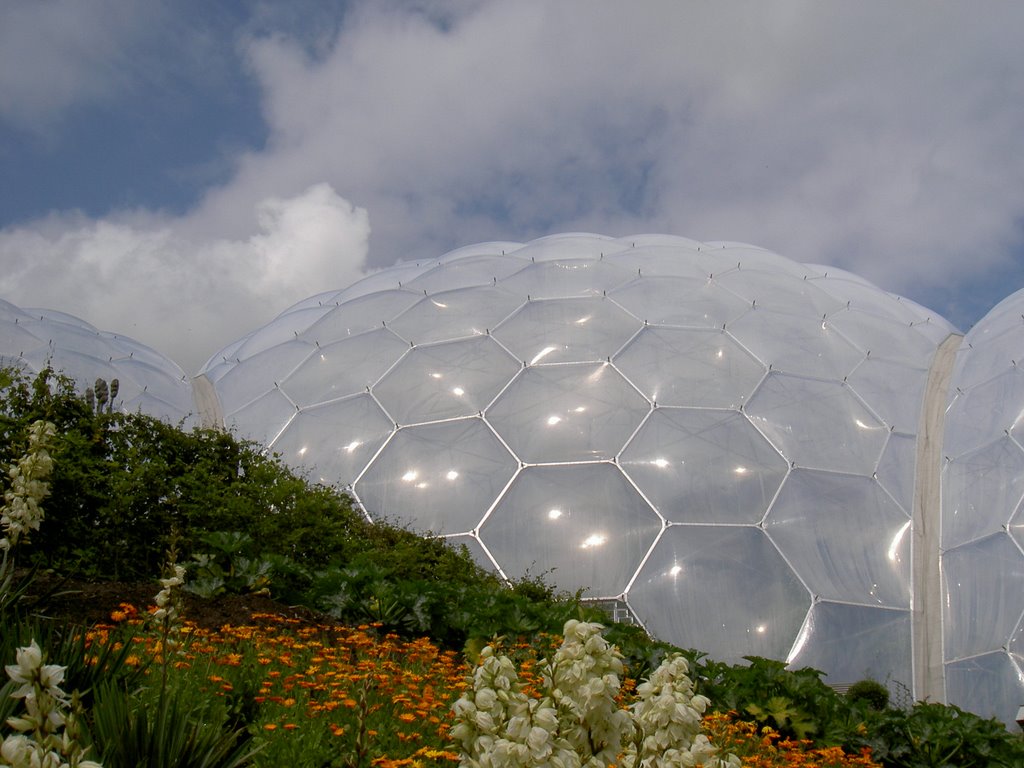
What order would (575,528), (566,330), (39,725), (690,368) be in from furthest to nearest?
1. (566,330)
2. (690,368)
3. (575,528)
4. (39,725)

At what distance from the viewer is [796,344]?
572 inches

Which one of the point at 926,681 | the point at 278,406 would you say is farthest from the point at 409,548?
the point at 926,681

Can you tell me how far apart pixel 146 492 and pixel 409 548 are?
3142 mm

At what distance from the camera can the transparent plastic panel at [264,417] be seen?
47.1 feet

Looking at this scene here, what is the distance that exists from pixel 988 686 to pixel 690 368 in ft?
18.5

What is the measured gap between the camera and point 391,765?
4.11m

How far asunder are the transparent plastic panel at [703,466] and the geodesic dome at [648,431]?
0.03 meters

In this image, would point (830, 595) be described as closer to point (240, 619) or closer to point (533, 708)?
point (240, 619)

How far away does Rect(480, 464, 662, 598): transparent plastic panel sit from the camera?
1116cm

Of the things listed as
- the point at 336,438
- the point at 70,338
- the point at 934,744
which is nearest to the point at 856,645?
the point at 934,744

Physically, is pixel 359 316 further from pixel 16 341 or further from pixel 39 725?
pixel 39 725

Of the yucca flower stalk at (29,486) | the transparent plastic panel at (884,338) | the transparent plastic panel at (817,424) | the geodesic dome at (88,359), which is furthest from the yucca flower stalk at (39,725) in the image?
the transparent plastic panel at (884,338)

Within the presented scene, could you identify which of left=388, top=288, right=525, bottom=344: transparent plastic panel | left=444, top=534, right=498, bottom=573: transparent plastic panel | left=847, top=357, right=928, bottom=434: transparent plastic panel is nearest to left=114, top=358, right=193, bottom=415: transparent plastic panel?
left=388, top=288, right=525, bottom=344: transparent plastic panel

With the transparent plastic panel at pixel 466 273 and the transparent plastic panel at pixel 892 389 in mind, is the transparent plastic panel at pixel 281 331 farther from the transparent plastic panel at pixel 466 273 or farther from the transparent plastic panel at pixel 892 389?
the transparent plastic panel at pixel 892 389
